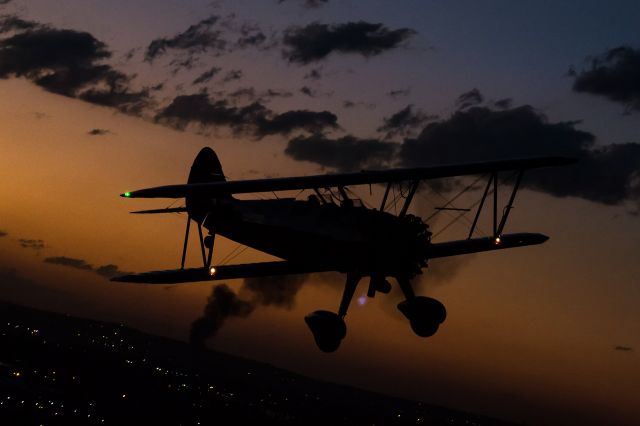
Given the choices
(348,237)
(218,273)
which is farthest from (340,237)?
(218,273)

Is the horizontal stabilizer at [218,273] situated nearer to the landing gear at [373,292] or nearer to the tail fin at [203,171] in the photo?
the landing gear at [373,292]

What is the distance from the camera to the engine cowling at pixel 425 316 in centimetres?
2319

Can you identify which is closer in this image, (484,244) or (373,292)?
(373,292)

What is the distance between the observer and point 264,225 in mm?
25672

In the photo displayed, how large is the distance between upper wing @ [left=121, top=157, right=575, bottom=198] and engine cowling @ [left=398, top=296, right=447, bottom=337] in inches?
153

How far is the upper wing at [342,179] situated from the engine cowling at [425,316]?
3887mm

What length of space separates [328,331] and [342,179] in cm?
460

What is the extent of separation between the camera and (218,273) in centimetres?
2462

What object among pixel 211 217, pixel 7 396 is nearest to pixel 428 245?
pixel 211 217

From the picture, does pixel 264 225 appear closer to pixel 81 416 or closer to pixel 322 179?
pixel 322 179

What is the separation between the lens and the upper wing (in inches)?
820

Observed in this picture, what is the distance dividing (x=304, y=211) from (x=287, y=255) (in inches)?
65.5

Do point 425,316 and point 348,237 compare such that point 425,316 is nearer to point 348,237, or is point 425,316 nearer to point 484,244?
point 348,237

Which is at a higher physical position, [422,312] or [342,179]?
[342,179]
